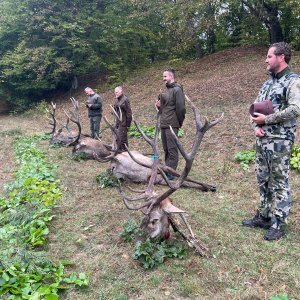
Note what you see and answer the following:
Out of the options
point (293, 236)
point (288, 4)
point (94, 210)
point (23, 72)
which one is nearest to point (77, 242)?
point (94, 210)

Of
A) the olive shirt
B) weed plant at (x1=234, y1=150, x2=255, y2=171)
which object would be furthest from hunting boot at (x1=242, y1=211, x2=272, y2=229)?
the olive shirt

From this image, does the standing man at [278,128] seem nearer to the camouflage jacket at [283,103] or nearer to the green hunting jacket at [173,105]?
the camouflage jacket at [283,103]

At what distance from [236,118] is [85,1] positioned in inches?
558

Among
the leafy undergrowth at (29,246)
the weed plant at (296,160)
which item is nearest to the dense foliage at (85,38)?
the weed plant at (296,160)

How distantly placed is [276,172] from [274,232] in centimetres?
70

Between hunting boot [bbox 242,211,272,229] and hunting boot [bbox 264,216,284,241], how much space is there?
26 cm

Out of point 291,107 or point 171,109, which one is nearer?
point 291,107

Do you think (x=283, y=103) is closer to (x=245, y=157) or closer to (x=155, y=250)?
(x=155, y=250)

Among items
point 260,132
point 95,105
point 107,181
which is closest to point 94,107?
point 95,105

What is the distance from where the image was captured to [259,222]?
4.34m

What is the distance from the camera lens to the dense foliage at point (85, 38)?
18.9 metres

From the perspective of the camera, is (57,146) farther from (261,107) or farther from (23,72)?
(23,72)

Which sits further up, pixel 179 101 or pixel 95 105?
pixel 179 101

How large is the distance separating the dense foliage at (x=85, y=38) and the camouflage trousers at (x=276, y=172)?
1371 centimetres
